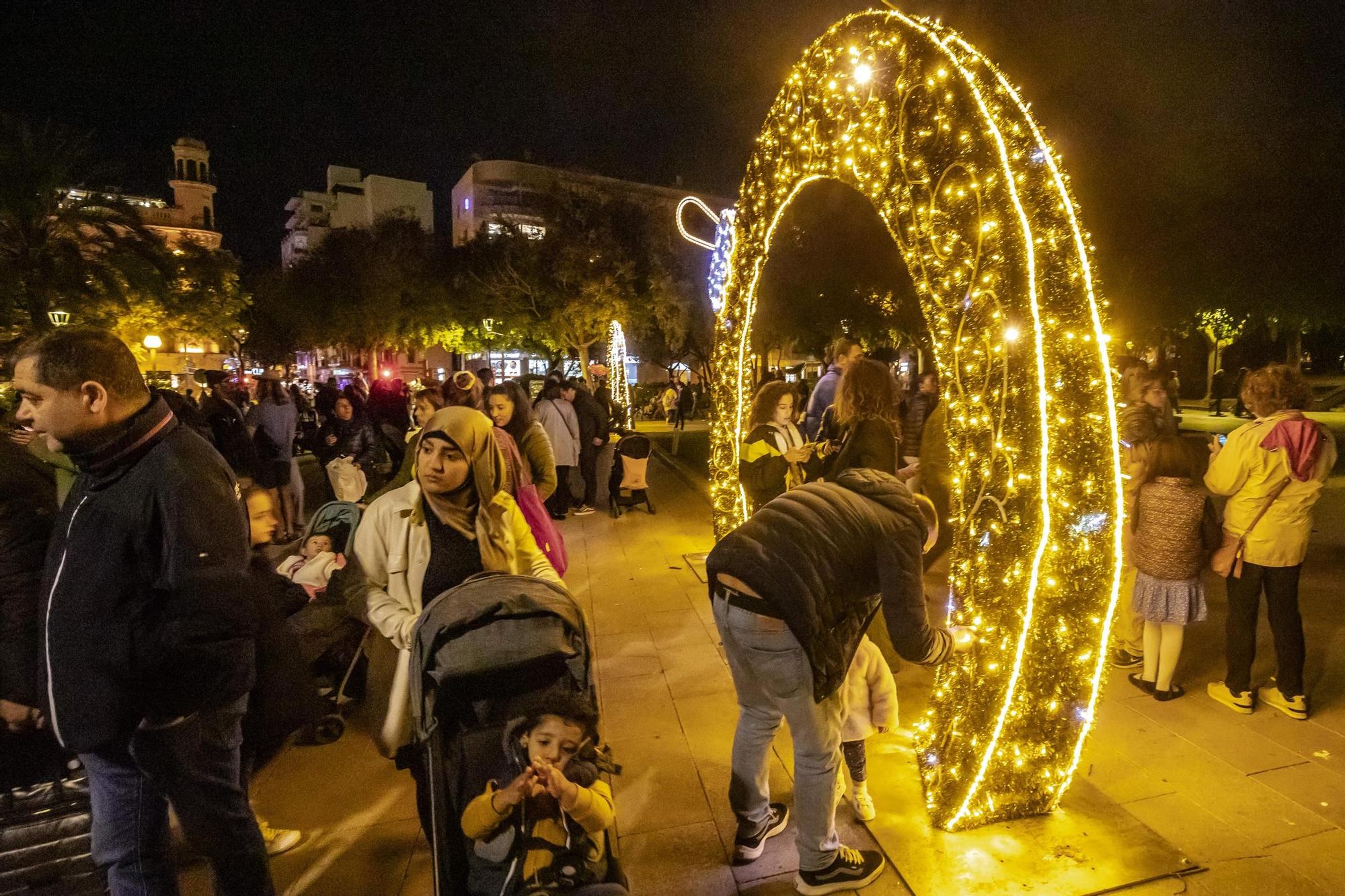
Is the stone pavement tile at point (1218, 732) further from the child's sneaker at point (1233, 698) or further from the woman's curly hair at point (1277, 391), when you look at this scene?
the woman's curly hair at point (1277, 391)

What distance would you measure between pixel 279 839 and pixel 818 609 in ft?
8.63

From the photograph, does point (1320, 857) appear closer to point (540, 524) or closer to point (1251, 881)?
point (1251, 881)

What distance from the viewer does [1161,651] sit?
4184 mm

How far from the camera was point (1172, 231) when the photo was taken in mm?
10422

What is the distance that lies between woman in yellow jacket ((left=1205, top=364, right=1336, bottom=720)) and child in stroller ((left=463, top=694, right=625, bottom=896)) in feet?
12.4

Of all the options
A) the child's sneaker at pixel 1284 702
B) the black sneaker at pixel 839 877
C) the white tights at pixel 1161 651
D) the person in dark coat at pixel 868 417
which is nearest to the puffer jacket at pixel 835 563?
the black sneaker at pixel 839 877

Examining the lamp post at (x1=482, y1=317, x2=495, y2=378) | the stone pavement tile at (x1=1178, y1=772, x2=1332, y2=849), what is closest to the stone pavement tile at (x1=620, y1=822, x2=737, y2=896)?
the stone pavement tile at (x1=1178, y1=772, x2=1332, y2=849)

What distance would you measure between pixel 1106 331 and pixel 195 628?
3.28 metres

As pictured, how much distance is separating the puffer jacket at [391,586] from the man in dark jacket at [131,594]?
1.63ft

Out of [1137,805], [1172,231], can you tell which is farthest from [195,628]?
[1172,231]

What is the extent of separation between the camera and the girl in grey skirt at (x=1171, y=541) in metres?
4.02

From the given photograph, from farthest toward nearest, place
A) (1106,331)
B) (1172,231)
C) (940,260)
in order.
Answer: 1. (1172,231)
2. (940,260)
3. (1106,331)

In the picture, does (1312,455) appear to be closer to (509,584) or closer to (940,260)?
(940,260)

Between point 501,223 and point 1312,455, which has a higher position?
point 501,223
